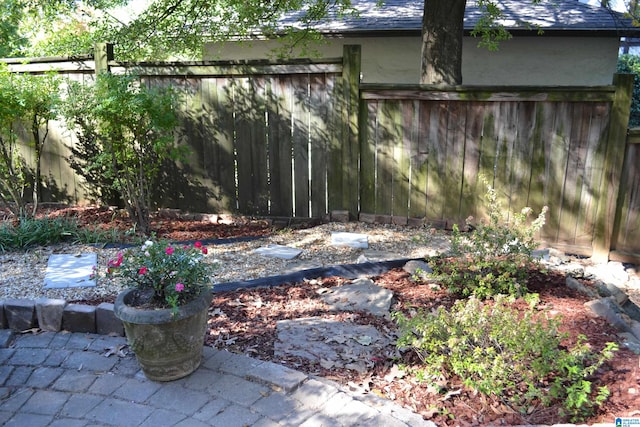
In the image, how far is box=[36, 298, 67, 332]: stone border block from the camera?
141 inches

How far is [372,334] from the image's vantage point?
339 centimetres

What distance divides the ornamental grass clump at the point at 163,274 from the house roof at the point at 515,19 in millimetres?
7570

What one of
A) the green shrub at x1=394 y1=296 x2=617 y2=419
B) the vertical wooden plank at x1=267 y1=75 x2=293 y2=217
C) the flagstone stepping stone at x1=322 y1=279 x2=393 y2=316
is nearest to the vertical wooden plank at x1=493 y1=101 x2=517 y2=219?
the flagstone stepping stone at x1=322 y1=279 x2=393 y2=316

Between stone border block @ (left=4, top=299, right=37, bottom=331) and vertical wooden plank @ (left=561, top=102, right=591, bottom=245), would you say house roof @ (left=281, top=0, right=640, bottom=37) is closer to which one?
vertical wooden plank @ (left=561, top=102, right=591, bottom=245)

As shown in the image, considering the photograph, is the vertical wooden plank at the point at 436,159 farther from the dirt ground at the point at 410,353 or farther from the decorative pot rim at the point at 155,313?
the decorative pot rim at the point at 155,313

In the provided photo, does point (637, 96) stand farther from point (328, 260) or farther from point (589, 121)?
point (328, 260)

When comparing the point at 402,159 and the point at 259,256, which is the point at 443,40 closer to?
the point at 402,159

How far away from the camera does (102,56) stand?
645 centimetres

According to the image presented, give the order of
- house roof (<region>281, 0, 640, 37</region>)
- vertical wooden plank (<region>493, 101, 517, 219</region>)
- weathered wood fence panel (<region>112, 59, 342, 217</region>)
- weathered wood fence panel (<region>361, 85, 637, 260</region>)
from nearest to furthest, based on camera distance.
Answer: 1. weathered wood fence panel (<region>361, 85, 637, 260</region>)
2. vertical wooden plank (<region>493, 101, 517, 219</region>)
3. weathered wood fence panel (<region>112, 59, 342, 217</region>)
4. house roof (<region>281, 0, 640, 37</region>)

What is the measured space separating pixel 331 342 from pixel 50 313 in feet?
6.45

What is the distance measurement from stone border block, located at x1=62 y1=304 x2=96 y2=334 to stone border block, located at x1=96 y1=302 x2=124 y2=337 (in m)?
0.04

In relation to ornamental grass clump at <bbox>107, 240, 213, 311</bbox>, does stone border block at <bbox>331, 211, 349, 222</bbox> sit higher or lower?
lower

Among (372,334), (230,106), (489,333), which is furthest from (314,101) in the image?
(489,333)

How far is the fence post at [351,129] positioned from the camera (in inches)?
225
